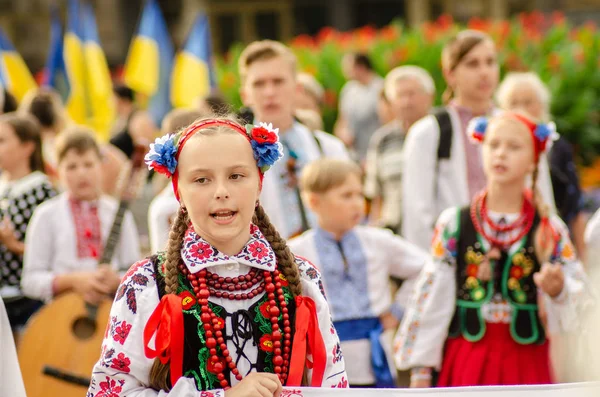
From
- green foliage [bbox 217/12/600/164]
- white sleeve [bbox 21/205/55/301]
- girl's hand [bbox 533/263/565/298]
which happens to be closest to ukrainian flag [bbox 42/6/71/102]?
green foliage [bbox 217/12/600/164]

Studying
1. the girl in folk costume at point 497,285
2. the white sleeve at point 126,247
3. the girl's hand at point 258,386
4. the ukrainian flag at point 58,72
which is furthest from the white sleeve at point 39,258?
the ukrainian flag at point 58,72

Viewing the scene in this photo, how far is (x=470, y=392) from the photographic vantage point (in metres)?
3.18

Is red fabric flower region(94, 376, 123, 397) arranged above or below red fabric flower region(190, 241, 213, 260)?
below

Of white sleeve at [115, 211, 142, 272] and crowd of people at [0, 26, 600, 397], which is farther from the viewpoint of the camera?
white sleeve at [115, 211, 142, 272]

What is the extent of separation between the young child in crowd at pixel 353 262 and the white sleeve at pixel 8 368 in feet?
6.09

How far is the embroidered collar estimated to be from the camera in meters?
3.08

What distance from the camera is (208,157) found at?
306 centimetres

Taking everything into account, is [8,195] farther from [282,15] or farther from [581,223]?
[282,15]

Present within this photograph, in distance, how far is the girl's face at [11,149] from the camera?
6484 mm

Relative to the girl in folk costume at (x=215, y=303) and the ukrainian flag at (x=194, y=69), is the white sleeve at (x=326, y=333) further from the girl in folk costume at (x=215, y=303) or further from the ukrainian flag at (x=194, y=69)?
the ukrainian flag at (x=194, y=69)

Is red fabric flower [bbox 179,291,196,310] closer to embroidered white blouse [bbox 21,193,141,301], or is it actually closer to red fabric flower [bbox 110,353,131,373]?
red fabric flower [bbox 110,353,131,373]

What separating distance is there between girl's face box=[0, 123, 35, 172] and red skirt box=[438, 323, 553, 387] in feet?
10.0

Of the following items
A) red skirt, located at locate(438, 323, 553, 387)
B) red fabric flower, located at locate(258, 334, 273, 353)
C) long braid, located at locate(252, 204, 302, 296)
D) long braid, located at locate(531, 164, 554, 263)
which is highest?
long braid, located at locate(252, 204, 302, 296)

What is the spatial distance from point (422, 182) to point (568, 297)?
1.61 metres
